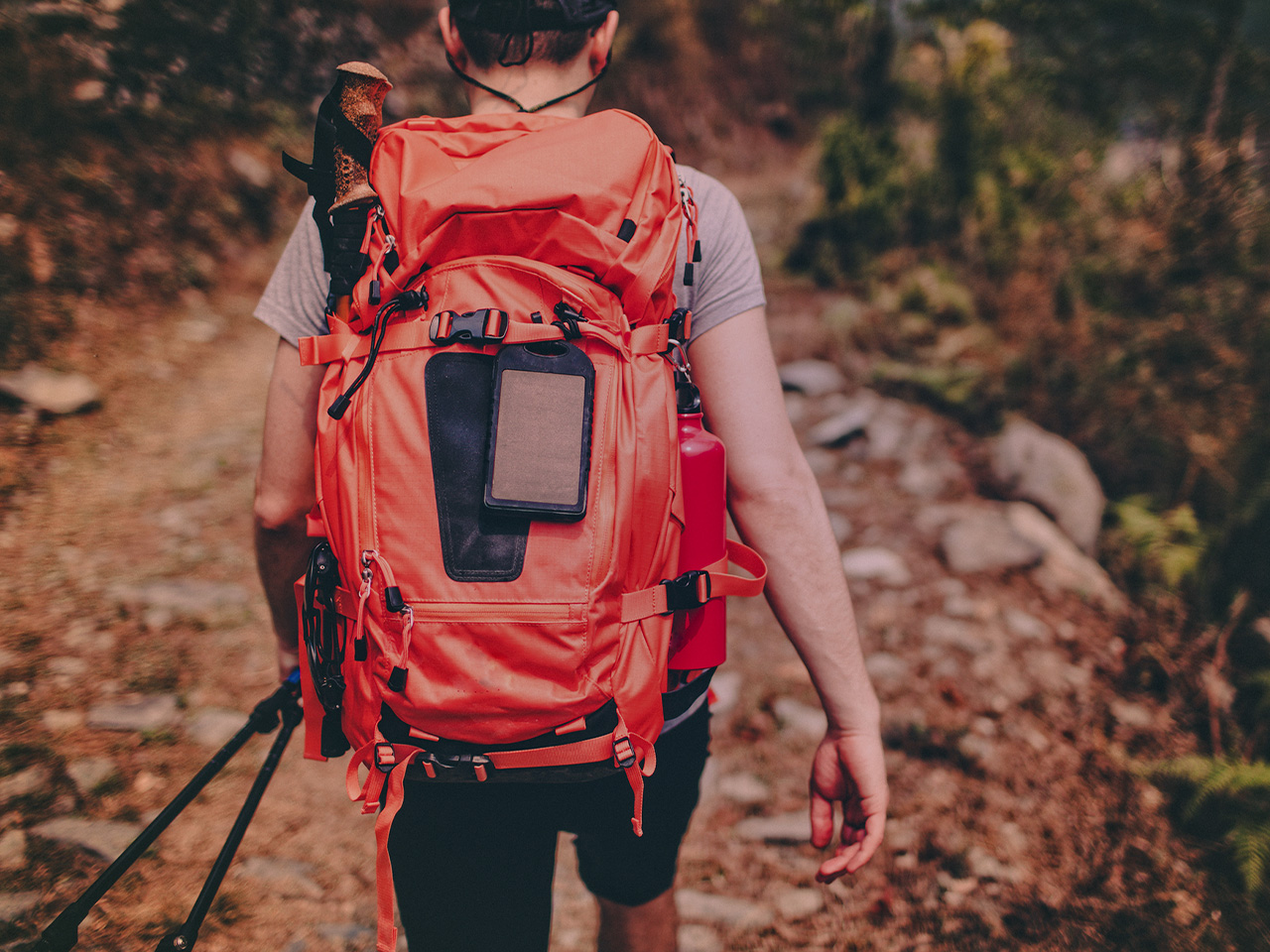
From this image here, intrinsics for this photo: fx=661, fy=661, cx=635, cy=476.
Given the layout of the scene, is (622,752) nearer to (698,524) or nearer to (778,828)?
(698,524)

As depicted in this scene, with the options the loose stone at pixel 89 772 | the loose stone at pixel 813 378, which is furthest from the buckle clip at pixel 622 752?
the loose stone at pixel 813 378

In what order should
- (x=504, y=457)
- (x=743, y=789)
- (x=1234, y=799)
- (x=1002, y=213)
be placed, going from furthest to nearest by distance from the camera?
(x=1002, y=213), (x=743, y=789), (x=1234, y=799), (x=504, y=457)

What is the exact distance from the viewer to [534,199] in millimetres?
1077

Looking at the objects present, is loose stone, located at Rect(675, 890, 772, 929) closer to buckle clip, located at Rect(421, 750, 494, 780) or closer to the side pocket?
buckle clip, located at Rect(421, 750, 494, 780)

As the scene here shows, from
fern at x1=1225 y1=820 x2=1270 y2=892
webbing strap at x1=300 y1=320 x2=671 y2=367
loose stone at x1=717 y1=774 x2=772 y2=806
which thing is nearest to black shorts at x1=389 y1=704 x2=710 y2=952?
webbing strap at x1=300 y1=320 x2=671 y2=367

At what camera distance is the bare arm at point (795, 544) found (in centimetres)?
137

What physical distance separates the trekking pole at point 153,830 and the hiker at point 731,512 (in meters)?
0.14

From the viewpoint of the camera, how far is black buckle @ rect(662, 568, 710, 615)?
3.91 ft

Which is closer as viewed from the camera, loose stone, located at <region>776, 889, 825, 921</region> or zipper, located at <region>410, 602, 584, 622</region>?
zipper, located at <region>410, 602, 584, 622</region>

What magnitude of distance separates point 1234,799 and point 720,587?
3107 millimetres

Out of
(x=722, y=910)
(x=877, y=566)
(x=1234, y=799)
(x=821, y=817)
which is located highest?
(x=877, y=566)

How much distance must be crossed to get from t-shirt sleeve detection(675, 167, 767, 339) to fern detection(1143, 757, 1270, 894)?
123 inches

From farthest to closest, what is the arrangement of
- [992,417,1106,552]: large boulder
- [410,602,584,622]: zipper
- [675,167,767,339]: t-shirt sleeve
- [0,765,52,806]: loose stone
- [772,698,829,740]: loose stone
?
[992,417,1106,552]: large boulder
[772,698,829,740]: loose stone
[0,765,52,806]: loose stone
[675,167,767,339]: t-shirt sleeve
[410,602,584,622]: zipper

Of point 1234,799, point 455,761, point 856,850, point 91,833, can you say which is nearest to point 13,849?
point 91,833
